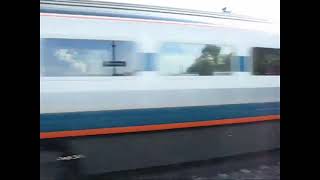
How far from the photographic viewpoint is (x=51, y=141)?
2.71 metres

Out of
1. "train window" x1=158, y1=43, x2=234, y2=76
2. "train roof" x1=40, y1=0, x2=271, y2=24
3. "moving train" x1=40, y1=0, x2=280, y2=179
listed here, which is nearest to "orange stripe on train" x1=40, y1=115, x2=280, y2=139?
"moving train" x1=40, y1=0, x2=280, y2=179

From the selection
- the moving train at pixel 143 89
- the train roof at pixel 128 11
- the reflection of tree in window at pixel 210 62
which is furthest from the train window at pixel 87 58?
the reflection of tree in window at pixel 210 62

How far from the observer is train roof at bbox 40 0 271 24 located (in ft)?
9.12

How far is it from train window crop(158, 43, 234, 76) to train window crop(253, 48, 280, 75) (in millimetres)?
328

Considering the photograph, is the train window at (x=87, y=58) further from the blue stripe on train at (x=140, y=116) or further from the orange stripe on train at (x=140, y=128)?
the orange stripe on train at (x=140, y=128)

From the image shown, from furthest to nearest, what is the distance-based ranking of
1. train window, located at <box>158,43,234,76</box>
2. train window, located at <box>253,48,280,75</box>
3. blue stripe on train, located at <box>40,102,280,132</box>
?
1. train window, located at <box>253,48,280,75</box>
2. train window, located at <box>158,43,234,76</box>
3. blue stripe on train, located at <box>40,102,280,132</box>

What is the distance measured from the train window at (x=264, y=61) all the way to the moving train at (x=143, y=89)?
0.03 metres

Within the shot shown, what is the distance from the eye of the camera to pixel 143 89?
3092 mm

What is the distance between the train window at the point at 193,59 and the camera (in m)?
3.20

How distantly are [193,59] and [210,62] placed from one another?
0.18m

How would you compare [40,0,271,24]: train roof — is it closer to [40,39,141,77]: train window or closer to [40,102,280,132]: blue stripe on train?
[40,39,141,77]: train window

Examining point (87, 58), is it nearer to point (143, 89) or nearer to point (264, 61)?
point (143, 89)
